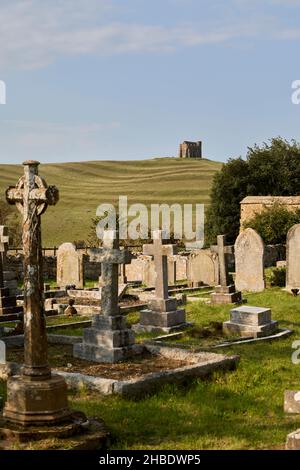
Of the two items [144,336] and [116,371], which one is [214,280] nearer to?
[144,336]

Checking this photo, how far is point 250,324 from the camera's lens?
15016 mm

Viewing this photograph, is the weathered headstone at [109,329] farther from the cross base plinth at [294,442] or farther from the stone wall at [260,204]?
the stone wall at [260,204]

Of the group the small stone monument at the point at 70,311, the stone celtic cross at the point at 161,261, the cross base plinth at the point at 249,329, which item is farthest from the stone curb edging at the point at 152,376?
the small stone monument at the point at 70,311

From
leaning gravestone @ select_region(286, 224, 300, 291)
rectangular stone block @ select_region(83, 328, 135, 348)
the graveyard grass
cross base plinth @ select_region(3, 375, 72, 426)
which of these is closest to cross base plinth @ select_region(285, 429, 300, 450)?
the graveyard grass

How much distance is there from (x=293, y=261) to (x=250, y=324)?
9.40 meters

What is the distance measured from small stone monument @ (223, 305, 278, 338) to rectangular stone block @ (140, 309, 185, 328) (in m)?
1.37

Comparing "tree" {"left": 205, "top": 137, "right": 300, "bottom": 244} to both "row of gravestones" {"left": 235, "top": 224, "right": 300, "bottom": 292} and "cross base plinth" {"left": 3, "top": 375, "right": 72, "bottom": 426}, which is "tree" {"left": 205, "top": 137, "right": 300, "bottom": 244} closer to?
"row of gravestones" {"left": 235, "top": 224, "right": 300, "bottom": 292}

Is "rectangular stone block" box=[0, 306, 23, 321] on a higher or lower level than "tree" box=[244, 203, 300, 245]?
lower

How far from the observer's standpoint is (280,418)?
8.96 meters

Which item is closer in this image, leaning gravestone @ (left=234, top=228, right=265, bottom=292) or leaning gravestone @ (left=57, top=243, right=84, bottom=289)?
leaning gravestone @ (left=234, top=228, right=265, bottom=292)

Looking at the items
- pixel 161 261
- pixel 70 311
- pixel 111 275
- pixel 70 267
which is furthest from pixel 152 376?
pixel 70 267

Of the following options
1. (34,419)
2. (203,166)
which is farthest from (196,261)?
(203,166)

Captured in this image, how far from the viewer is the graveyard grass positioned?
311 inches

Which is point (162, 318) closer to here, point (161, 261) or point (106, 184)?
point (161, 261)
